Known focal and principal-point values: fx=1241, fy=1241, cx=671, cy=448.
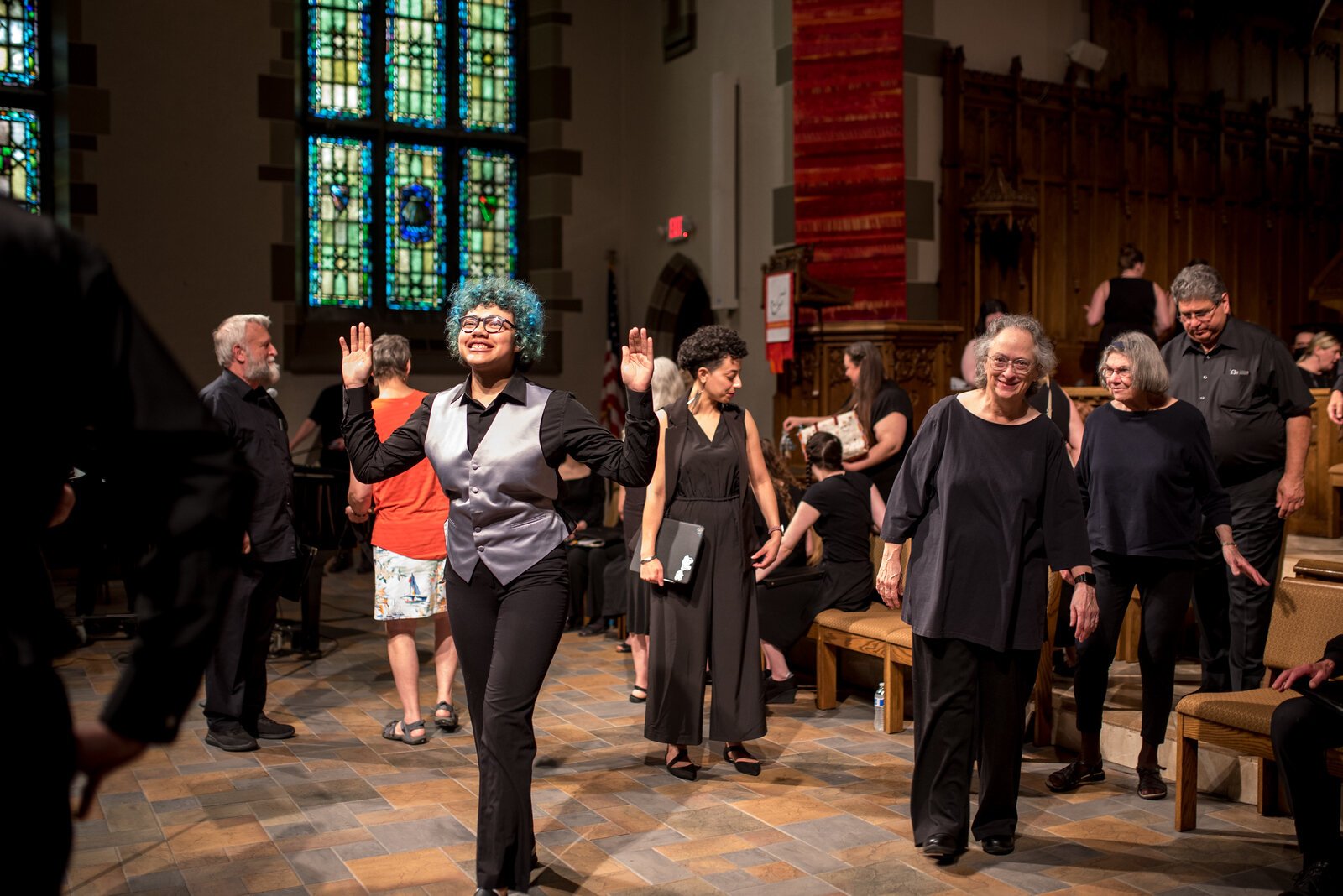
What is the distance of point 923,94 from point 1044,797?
20.6ft

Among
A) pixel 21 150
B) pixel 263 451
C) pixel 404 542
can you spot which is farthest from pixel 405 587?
pixel 21 150

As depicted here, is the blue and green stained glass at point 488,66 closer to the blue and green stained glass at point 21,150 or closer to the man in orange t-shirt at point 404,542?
the blue and green stained glass at point 21,150

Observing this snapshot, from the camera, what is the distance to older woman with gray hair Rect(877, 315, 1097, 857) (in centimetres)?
355

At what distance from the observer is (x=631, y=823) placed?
Result: 3.90 meters

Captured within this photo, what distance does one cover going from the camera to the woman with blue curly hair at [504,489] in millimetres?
3111

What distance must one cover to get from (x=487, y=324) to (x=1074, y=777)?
2546mm

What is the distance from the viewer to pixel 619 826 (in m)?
3.88

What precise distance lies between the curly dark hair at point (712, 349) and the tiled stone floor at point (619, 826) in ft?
4.92

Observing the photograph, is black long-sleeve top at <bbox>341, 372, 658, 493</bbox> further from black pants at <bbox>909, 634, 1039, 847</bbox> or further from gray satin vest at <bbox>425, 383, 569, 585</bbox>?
black pants at <bbox>909, 634, 1039, 847</bbox>

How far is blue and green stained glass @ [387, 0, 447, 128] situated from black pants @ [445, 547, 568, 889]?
30.5 feet

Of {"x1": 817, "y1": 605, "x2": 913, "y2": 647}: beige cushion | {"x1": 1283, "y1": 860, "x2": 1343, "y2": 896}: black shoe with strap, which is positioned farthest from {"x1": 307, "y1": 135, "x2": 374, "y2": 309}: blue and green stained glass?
{"x1": 1283, "y1": 860, "x2": 1343, "y2": 896}: black shoe with strap

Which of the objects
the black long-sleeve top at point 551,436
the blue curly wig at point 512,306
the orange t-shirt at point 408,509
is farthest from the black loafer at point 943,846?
the orange t-shirt at point 408,509

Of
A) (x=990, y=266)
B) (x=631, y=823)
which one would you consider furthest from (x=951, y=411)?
(x=990, y=266)

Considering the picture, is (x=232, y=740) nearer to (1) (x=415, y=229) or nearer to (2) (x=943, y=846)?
(2) (x=943, y=846)
